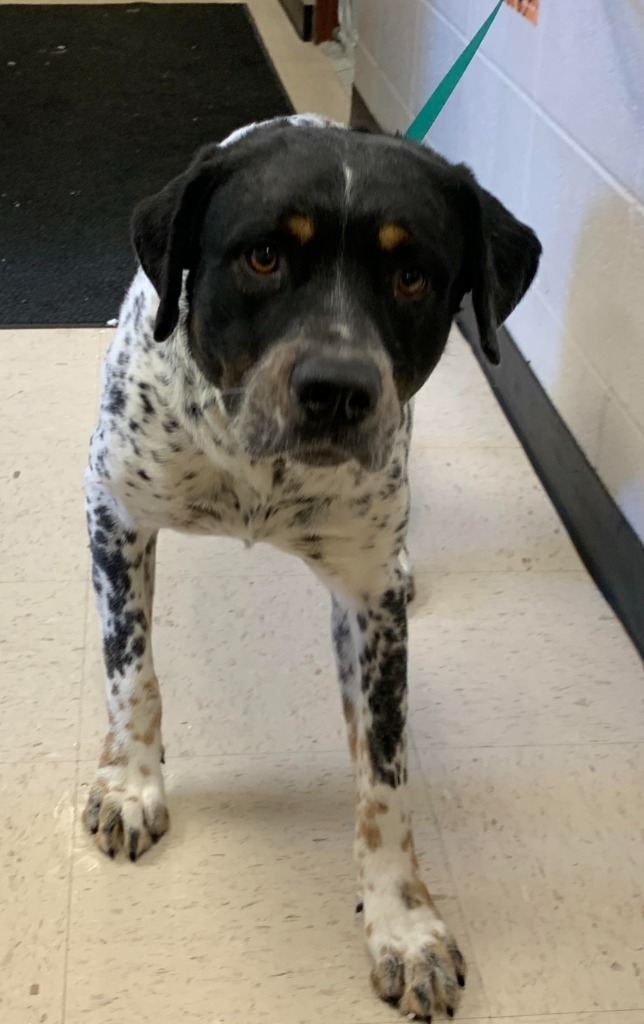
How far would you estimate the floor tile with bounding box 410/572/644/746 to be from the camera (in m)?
1.83

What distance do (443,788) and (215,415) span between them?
712 mm

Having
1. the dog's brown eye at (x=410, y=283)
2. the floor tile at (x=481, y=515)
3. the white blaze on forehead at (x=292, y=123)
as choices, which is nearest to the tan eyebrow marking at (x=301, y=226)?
the dog's brown eye at (x=410, y=283)

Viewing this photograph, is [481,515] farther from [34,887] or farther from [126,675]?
[34,887]

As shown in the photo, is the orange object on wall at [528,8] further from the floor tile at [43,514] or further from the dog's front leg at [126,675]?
the dog's front leg at [126,675]

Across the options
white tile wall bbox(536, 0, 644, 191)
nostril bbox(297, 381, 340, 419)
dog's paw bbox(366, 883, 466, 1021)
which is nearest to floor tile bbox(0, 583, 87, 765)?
dog's paw bbox(366, 883, 466, 1021)

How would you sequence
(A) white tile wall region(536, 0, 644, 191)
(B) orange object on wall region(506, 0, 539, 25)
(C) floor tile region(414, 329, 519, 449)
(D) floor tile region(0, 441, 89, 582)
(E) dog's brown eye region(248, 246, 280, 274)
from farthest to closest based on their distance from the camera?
(C) floor tile region(414, 329, 519, 449) → (B) orange object on wall region(506, 0, 539, 25) → (D) floor tile region(0, 441, 89, 582) → (A) white tile wall region(536, 0, 644, 191) → (E) dog's brown eye region(248, 246, 280, 274)

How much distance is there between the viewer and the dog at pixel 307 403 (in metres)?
1.25

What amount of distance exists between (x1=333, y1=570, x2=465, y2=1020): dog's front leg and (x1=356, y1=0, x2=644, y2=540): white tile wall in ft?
2.27

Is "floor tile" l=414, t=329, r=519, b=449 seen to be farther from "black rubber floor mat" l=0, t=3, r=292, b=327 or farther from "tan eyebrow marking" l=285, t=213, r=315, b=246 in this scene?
"tan eyebrow marking" l=285, t=213, r=315, b=246

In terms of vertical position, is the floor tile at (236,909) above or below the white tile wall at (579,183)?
below

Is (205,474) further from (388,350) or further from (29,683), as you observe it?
(29,683)

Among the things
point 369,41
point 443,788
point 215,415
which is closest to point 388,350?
point 215,415

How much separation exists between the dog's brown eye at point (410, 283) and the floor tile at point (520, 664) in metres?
0.79

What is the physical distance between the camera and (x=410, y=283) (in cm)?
132
